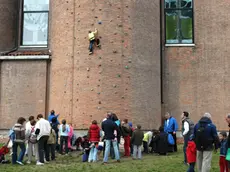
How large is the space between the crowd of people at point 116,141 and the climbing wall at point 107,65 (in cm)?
240

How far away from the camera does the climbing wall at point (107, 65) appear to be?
1809 centimetres

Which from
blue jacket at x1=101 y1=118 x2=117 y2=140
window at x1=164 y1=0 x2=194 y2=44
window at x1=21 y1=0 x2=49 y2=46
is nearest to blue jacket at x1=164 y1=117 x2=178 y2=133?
blue jacket at x1=101 y1=118 x2=117 y2=140

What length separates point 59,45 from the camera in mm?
19672

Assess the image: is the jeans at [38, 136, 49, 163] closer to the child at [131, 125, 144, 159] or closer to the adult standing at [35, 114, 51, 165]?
the adult standing at [35, 114, 51, 165]

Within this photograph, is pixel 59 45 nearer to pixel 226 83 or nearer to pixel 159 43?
pixel 159 43

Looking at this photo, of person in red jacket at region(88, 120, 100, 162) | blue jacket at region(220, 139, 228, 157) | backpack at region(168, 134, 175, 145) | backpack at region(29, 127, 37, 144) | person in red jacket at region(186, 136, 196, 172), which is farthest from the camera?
backpack at region(168, 134, 175, 145)

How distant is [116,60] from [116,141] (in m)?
6.29

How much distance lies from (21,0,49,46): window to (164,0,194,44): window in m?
7.30

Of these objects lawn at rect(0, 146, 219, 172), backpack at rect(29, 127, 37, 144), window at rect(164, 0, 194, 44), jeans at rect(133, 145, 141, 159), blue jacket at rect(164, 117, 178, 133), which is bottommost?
lawn at rect(0, 146, 219, 172)

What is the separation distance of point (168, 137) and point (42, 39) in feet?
35.0

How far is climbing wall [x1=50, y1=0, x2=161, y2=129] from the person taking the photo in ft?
59.4

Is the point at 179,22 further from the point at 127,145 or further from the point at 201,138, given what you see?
the point at 201,138

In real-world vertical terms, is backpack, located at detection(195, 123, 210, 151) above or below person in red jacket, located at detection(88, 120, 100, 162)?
above

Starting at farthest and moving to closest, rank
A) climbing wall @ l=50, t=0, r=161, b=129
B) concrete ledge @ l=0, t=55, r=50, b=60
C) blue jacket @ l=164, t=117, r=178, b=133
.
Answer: concrete ledge @ l=0, t=55, r=50, b=60
climbing wall @ l=50, t=0, r=161, b=129
blue jacket @ l=164, t=117, r=178, b=133
